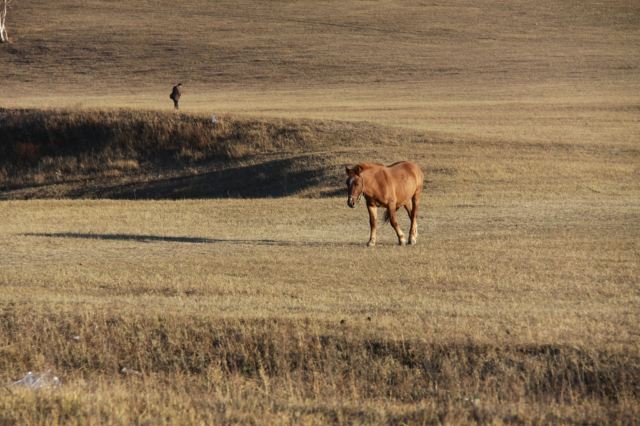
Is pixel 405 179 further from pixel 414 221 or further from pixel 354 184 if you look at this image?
pixel 354 184

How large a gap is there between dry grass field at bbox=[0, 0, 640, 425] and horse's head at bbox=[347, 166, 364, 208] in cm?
110

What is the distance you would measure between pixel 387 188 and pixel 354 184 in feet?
3.98

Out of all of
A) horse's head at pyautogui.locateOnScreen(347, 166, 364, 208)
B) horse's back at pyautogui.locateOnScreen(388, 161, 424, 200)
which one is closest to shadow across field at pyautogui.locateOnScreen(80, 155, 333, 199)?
horse's back at pyautogui.locateOnScreen(388, 161, 424, 200)

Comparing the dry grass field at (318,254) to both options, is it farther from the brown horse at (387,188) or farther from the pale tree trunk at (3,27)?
the pale tree trunk at (3,27)

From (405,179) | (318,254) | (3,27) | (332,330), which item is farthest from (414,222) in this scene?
(3,27)

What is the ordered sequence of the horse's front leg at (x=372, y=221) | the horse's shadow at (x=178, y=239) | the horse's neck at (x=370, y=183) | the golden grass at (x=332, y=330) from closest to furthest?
the golden grass at (x=332, y=330) → the horse's neck at (x=370, y=183) → the horse's front leg at (x=372, y=221) → the horse's shadow at (x=178, y=239)

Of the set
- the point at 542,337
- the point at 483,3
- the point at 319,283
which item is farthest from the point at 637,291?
the point at 483,3

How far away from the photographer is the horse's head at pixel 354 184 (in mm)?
18344

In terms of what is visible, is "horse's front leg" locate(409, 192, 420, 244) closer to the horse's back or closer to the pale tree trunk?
the horse's back

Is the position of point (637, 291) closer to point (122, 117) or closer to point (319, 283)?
point (319, 283)

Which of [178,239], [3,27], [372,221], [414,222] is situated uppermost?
[372,221]

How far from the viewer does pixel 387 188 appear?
19.5 m

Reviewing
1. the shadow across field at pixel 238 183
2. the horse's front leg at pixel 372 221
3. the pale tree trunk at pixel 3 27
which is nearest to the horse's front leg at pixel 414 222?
the horse's front leg at pixel 372 221

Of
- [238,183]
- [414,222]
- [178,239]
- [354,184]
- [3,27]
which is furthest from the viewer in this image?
[3,27]
